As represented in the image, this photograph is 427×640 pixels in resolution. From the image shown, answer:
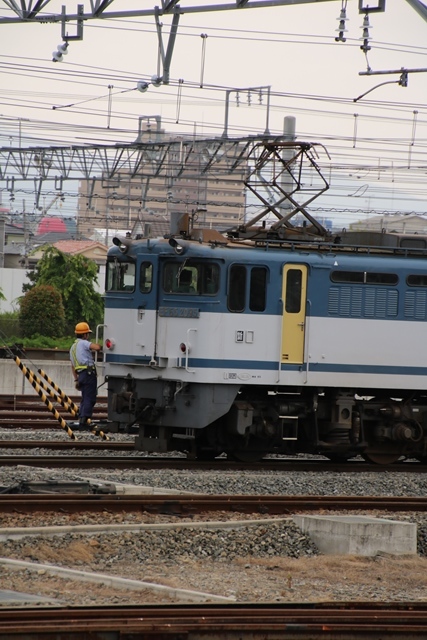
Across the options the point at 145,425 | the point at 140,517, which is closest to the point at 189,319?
the point at 145,425

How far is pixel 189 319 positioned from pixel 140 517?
5.36 m

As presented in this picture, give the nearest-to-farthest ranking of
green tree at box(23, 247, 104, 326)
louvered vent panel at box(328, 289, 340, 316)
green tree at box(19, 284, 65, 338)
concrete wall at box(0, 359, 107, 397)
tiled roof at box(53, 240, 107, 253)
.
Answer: louvered vent panel at box(328, 289, 340, 316)
concrete wall at box(0, 359, 107, 397)
green tree at box(19, 284, 65, 338)
green tree at box(23, 247, 104, 326)
tiled roof at box(53, 240, 107, 253)

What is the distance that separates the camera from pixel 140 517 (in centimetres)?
1166

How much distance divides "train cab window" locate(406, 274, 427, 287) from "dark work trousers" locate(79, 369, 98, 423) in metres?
5.86

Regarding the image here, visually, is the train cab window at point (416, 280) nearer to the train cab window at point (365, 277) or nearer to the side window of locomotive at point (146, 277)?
the train cab window at point (365, 277)

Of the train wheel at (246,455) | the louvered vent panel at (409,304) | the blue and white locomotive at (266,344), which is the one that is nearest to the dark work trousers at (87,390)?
the blue and white locomotive at (266,344)

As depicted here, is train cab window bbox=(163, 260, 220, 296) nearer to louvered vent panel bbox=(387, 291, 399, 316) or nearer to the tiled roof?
louvered vent panel bbox=(387, 291, 399, 316)

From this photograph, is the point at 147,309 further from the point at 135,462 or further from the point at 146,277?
the point at 135,462

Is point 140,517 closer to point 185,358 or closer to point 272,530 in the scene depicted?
point 272,530

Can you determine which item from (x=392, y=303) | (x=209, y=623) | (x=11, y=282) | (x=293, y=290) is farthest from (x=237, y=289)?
(x=11, y=282)

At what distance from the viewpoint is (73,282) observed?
44.8 m

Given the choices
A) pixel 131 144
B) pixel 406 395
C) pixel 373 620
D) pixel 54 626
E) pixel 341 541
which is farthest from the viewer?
pixel 131 144

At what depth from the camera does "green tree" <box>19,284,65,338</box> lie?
4122cm

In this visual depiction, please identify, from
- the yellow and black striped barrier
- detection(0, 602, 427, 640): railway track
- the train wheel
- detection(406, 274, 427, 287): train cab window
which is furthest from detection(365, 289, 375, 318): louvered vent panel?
detection(0, 602, 427, 640): railway track
